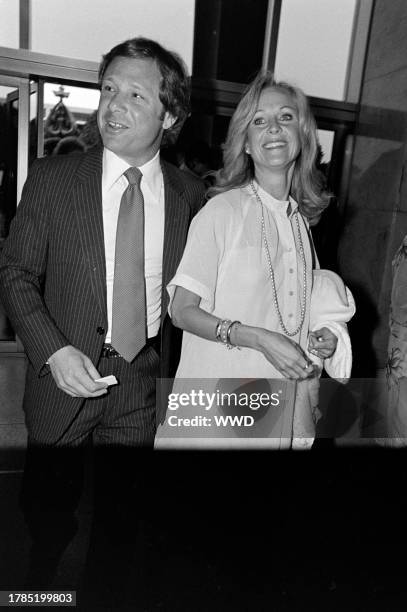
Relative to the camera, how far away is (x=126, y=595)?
144 centimetres

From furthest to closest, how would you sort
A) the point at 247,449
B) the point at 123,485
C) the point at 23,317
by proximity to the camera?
1. the point at 123,485
2. the point at 247,449
3. the point at 23,317

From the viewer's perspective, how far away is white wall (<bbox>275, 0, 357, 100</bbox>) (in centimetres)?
395

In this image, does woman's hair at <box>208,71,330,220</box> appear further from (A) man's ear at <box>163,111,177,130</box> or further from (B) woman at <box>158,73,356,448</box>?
(A) man's ear at <box>163,111,177,130</box>

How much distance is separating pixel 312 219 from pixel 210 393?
1.77 feet

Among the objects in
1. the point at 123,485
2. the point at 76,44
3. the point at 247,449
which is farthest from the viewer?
the point at 76,44

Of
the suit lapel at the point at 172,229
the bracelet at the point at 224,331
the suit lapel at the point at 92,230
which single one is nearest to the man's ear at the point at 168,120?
the suit lapel at the point at 172,229

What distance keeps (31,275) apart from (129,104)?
1.60 ft

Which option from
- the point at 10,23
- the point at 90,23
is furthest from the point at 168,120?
the point at 10,23

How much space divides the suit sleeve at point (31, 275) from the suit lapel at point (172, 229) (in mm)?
296

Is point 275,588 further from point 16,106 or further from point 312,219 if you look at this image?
point 16,106

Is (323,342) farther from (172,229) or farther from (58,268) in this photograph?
(58,268)

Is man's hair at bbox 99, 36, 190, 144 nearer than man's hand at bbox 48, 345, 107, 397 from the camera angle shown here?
No

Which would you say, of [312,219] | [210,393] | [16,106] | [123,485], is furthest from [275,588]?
[16,106]

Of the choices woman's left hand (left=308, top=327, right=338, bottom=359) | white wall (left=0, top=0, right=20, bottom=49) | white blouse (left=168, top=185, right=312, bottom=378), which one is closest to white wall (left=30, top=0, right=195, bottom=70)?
white wall (left=0, top=0, right=20, bottom=49)
